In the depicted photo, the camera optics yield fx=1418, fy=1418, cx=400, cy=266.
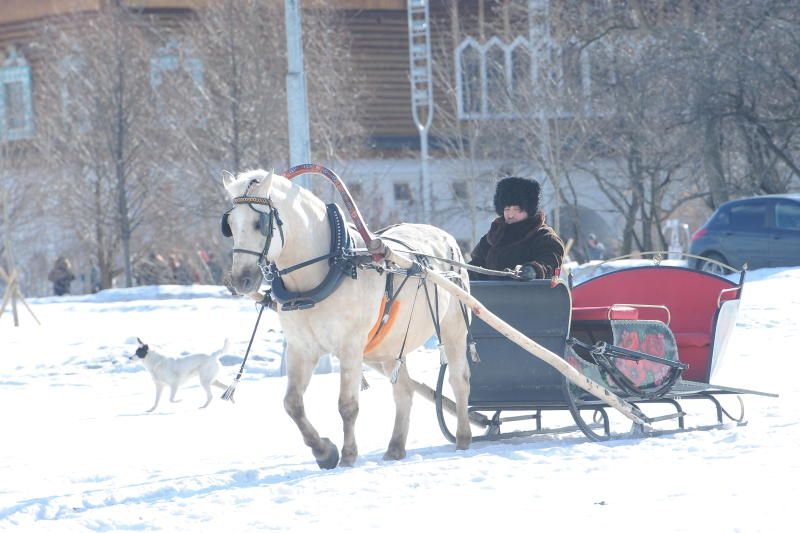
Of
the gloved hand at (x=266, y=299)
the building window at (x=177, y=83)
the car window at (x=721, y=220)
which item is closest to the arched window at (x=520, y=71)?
the building window at (x=177, y=83)

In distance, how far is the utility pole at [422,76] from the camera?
37.7 meters

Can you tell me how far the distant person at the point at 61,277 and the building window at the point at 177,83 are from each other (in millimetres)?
4514

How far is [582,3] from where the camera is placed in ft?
107

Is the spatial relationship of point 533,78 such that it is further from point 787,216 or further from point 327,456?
point 327,456

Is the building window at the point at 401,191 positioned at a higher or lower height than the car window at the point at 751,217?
higher

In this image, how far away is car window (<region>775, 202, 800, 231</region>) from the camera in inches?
953

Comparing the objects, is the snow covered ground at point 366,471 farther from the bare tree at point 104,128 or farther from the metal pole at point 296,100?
the bare tree at point 104,128

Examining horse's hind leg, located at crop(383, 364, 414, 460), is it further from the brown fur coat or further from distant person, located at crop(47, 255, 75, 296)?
distant person, located at crop(47, 255, 75, 296)

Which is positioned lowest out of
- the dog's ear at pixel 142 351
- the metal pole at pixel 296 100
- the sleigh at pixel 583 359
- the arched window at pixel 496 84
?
the dog's ear at pixel 142 351

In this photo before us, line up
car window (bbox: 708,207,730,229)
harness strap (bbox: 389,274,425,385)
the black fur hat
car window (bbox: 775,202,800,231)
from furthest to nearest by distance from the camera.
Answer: car window (bbox: 708,207,730,229)
car window (bbox: 775,202,800,231)
the black fur hat
harness strap (bbox: 389,274,425,385)

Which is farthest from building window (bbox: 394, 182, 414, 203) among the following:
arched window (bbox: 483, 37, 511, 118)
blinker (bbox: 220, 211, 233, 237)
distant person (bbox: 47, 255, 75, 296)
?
blinker (bbox: 220, 211, 233, 237)

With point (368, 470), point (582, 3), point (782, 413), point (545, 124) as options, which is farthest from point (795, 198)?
point (368, 470)

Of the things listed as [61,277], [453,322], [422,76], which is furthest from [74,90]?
[453,322]

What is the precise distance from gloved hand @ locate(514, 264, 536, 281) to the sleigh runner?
109 millimetres
